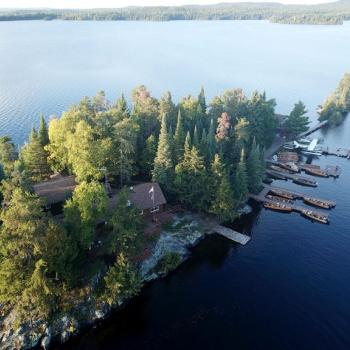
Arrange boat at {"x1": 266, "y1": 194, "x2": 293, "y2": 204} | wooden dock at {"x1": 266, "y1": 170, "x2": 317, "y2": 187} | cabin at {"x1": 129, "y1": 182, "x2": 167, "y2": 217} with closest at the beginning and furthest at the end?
cabin at {"x1": 129, "y1": 182, "x2": 167, "y2": 217}, boat at {"x1": 266, "y1": 194, "x2": 293, "y2": 204}, wooden dock at {"x1": 266, "y1": 170, "x2": 317, "y2": 187}

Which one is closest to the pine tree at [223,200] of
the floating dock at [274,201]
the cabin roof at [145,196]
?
the cabin roof at [145,196]

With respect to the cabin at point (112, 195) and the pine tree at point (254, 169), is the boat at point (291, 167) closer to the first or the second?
the pine tree at point (254, 169)

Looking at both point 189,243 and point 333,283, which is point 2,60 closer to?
point 189,243

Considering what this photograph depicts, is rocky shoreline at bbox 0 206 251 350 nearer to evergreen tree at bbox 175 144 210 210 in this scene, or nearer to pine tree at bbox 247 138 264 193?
evergreen tree at bbox 175 144 210 210

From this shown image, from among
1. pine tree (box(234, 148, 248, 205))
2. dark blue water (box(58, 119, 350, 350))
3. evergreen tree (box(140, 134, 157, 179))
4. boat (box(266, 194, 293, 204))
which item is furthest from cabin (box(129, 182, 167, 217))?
boat (box(266, 194, 293, 204))

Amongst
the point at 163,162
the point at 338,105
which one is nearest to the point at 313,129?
the point at 338,105

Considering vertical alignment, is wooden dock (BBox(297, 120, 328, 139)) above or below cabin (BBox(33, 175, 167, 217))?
below
